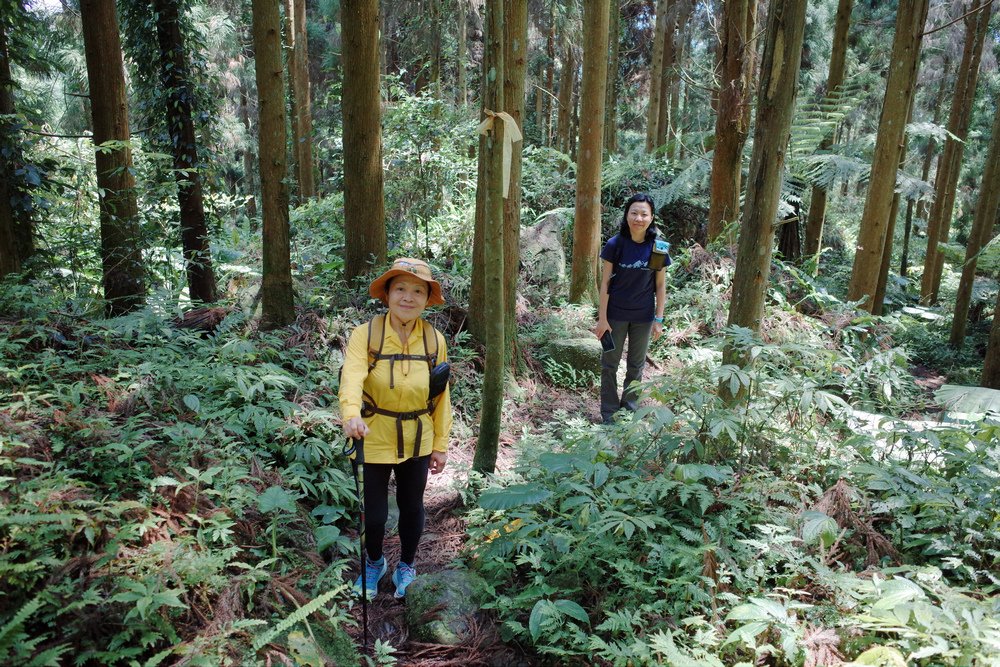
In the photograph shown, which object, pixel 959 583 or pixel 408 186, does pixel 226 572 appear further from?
pixel 408 186

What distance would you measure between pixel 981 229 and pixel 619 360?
12.5 m

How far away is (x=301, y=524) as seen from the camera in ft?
12.7

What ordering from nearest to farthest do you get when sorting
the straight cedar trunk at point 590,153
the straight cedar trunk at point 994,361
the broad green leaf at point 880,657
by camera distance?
the broad green leaf at point 880,657 < the straight cedar trunk at point 994,361 < the straight cedar trunk at point 590,153

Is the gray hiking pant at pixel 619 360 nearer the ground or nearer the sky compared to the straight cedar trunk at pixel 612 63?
nearer the ground

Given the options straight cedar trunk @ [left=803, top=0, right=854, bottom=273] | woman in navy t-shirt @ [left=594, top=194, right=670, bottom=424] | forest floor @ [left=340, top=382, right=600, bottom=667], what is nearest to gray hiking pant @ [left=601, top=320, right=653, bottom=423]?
woman in navy t-shirt @ [left=594, top=194, right=670, bottom=424]

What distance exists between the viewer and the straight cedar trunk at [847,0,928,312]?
7.91 meters

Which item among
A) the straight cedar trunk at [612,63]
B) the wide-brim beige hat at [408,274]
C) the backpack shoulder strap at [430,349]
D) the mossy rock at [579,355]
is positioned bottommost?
the mossy rock at [579,355]

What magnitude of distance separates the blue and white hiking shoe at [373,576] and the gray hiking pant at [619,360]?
2992mm

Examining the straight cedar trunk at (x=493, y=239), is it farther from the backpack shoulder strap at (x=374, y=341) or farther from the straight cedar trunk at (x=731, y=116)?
the straight cedar trunk at (x=731, y=116)

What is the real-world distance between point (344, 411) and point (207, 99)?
679 cm

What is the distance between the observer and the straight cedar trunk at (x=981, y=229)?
Answer: 481 inches

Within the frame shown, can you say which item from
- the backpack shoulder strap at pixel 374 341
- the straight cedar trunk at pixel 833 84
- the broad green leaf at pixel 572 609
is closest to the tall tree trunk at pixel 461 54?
the straight cedar trunk at pixel 833 84

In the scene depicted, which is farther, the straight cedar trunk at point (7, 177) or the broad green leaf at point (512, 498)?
the straight cedar trunk at point (7, 177)

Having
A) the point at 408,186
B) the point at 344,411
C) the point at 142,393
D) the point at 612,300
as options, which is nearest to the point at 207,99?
the point at 408,186
